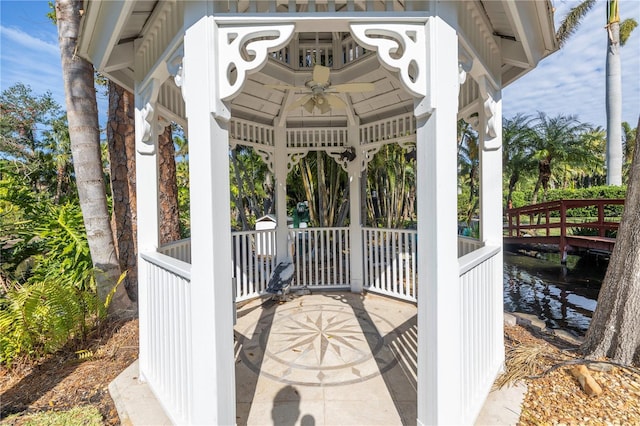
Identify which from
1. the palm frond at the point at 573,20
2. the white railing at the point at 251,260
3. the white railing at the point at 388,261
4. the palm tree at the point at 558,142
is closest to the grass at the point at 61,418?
the white railing at the point at 251,260

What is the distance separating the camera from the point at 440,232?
5.82ft

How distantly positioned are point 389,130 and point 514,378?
331 cm

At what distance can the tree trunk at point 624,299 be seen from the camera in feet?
8.58

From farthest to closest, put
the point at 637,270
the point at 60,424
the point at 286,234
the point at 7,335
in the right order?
the point at 286,234 < the point at 7,335 < the point at 637,270 < the point at 60,424

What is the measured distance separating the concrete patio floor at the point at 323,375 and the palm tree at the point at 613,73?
1876cm

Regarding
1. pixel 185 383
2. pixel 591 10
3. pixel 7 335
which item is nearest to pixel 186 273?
pixel 185 383

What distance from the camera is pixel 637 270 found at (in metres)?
2.61

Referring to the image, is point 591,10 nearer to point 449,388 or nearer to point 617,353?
point 617,353

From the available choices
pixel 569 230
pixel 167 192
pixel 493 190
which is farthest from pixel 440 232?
pixel 569 230

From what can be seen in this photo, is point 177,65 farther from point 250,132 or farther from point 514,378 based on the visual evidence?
point 514,378

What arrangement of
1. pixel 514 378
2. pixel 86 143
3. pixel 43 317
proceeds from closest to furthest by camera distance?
pixel 514 378, pixel 43 317, pixel 86 143

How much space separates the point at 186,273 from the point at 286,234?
3209mm

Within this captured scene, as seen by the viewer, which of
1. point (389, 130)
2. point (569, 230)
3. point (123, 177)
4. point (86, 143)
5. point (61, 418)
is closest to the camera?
point (61, 418)

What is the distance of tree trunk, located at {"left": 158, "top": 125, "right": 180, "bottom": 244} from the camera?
4398mm
